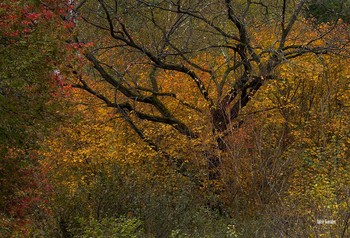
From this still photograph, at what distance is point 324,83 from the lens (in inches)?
532

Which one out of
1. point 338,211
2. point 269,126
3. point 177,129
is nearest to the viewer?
point 338,211

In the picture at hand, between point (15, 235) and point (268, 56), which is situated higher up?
point (268, 56)

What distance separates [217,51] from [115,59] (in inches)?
148

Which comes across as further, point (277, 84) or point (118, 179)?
point (277, 84)

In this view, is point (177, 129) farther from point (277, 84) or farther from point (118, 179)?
point (118, 179)

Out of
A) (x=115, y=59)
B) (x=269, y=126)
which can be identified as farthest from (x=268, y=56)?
(x=115, y=59)

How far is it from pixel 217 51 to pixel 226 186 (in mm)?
11950

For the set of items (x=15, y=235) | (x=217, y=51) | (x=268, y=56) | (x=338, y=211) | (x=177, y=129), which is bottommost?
(x=338, y=211)

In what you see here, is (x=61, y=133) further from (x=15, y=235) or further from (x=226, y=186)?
(x=226, y=186)

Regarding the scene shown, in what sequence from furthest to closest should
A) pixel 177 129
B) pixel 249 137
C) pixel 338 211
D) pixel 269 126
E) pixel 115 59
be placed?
pixel 115 59 → pixel 177 129 → pixel 269 126 → pixel 249 137 → pixel 338 211

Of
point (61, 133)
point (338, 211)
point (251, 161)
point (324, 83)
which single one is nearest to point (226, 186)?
point (251, 161)

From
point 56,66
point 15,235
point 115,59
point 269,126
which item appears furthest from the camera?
point 115,59

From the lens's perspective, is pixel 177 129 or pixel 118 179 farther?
pixel 177 129

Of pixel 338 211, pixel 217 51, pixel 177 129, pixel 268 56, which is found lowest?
pixel 338 211
